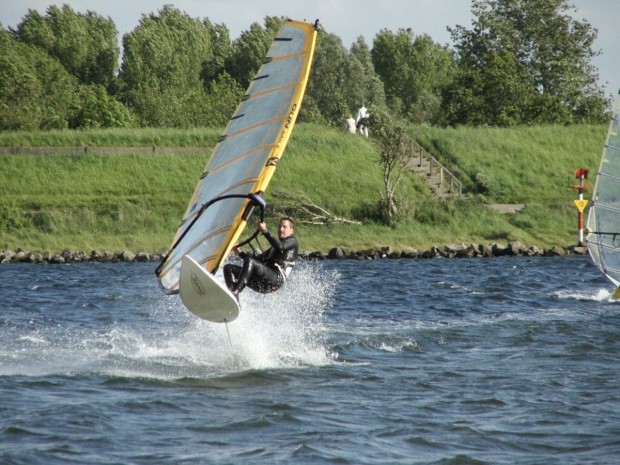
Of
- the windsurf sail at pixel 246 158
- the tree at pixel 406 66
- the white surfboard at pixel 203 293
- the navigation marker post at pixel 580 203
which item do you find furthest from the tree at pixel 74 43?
the white surfboard at pixel 203 293

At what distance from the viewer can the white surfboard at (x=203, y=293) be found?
1116 centimetres

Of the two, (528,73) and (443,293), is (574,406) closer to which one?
(443,293)

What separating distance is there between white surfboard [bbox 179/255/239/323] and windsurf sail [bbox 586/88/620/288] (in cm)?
994

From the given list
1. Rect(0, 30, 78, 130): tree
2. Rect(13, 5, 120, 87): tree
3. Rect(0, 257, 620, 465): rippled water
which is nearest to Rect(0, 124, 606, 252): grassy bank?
Rect(0, 30, 78, 130): tree

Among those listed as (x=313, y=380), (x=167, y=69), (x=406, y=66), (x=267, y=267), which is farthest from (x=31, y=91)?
(x=406, y=66)

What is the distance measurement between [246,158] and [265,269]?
4.24 feet

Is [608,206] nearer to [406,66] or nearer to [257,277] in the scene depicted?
[257,277]

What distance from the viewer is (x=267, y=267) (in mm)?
12336

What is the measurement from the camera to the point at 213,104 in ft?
178

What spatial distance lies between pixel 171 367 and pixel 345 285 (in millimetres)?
10686

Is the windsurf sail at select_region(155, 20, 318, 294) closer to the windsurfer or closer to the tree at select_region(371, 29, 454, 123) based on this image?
the windsurfer

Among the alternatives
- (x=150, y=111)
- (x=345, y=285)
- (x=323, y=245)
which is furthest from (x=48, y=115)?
(x=345, y=285)

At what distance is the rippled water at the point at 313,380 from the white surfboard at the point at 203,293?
816 mm

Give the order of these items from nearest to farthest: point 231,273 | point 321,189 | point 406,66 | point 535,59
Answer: point 231,273 → point 321,189 → point 535,59 → point 406,66
